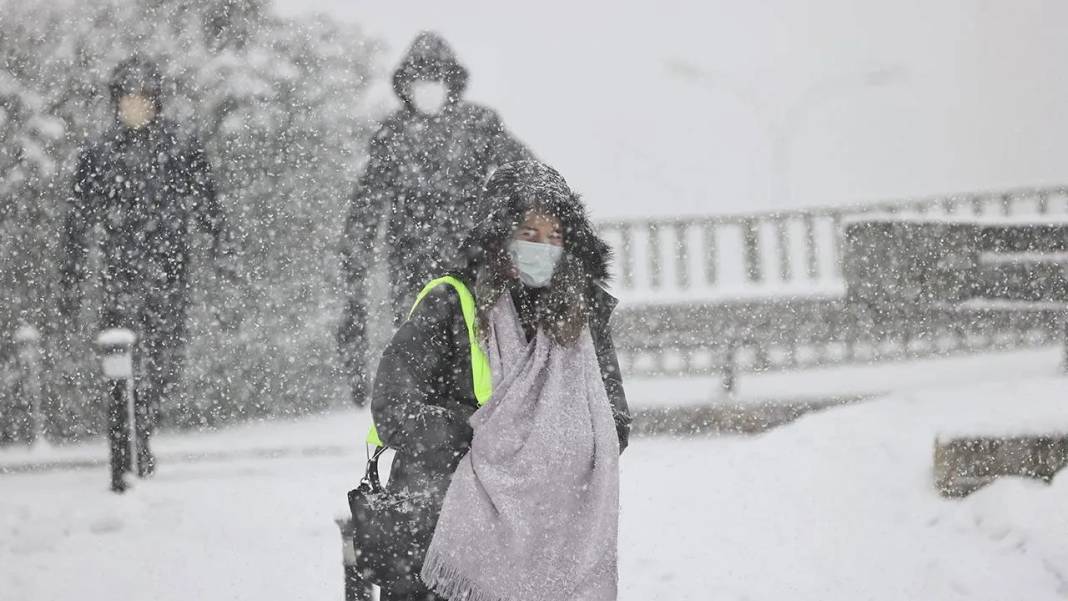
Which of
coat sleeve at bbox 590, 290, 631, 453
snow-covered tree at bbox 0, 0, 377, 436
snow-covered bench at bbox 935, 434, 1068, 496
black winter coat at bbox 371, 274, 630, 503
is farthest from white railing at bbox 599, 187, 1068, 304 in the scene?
black winter coat at bbox 371, 274, 630, 503

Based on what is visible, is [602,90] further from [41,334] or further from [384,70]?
[41,334]

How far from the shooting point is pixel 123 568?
5055 millimetres

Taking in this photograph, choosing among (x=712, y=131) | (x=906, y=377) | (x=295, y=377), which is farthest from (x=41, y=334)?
(x=712, y=131)

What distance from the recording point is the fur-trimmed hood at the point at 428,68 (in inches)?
233

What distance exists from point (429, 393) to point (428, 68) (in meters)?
3.45

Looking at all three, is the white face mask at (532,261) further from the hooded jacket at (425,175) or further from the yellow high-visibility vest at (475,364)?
the hooded jacket at (425,175)

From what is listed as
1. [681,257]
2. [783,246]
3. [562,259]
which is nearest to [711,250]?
[681,257]

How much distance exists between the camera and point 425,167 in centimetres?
577

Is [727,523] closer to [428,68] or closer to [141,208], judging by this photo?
[428,68]

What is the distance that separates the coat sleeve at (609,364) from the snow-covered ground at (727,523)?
1.80 metres

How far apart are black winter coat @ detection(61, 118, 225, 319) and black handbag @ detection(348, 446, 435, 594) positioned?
4712 millimetres

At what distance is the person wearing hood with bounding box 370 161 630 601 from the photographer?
8.76ft

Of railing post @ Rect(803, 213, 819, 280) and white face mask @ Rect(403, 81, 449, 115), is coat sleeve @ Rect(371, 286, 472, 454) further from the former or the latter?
railing post @ Rect(803, 213, 819, 280)

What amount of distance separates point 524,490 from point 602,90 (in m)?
21.7
